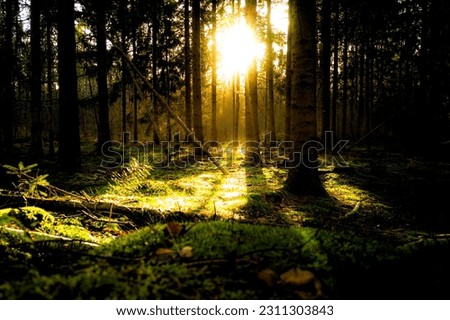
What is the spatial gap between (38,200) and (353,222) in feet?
15.6

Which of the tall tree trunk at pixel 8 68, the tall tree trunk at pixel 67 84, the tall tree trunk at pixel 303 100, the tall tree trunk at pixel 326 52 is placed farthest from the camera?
the tall tree trunk at pixel 8 68

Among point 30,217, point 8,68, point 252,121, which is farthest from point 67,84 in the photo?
point 8,68

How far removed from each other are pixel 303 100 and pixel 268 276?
5460 mm

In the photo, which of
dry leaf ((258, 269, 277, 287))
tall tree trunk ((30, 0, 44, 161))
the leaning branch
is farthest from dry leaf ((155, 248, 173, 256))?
tall tree trunk ((30, 0, 44, 161))

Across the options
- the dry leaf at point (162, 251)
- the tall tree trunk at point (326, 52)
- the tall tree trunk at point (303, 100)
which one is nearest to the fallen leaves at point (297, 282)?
the dry leaf at point (162, 251)

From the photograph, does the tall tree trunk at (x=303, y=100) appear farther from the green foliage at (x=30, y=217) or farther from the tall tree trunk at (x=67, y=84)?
the tall tree trunk at (x=67, y=84)

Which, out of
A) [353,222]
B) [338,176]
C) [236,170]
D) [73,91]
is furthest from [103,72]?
[353,222]

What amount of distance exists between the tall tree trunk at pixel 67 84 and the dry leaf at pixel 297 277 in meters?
Result: 9.71

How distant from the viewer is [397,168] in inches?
438

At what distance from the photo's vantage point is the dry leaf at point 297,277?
1.29 m

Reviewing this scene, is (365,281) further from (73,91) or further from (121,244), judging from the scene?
(73,91)

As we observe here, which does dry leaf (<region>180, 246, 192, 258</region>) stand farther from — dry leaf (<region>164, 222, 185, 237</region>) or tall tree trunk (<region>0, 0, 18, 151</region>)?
tall tree trunk (<region>0, 0, 18, 151</region>)

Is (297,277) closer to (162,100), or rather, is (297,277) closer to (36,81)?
(162,100)

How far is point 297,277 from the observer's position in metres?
1.31
